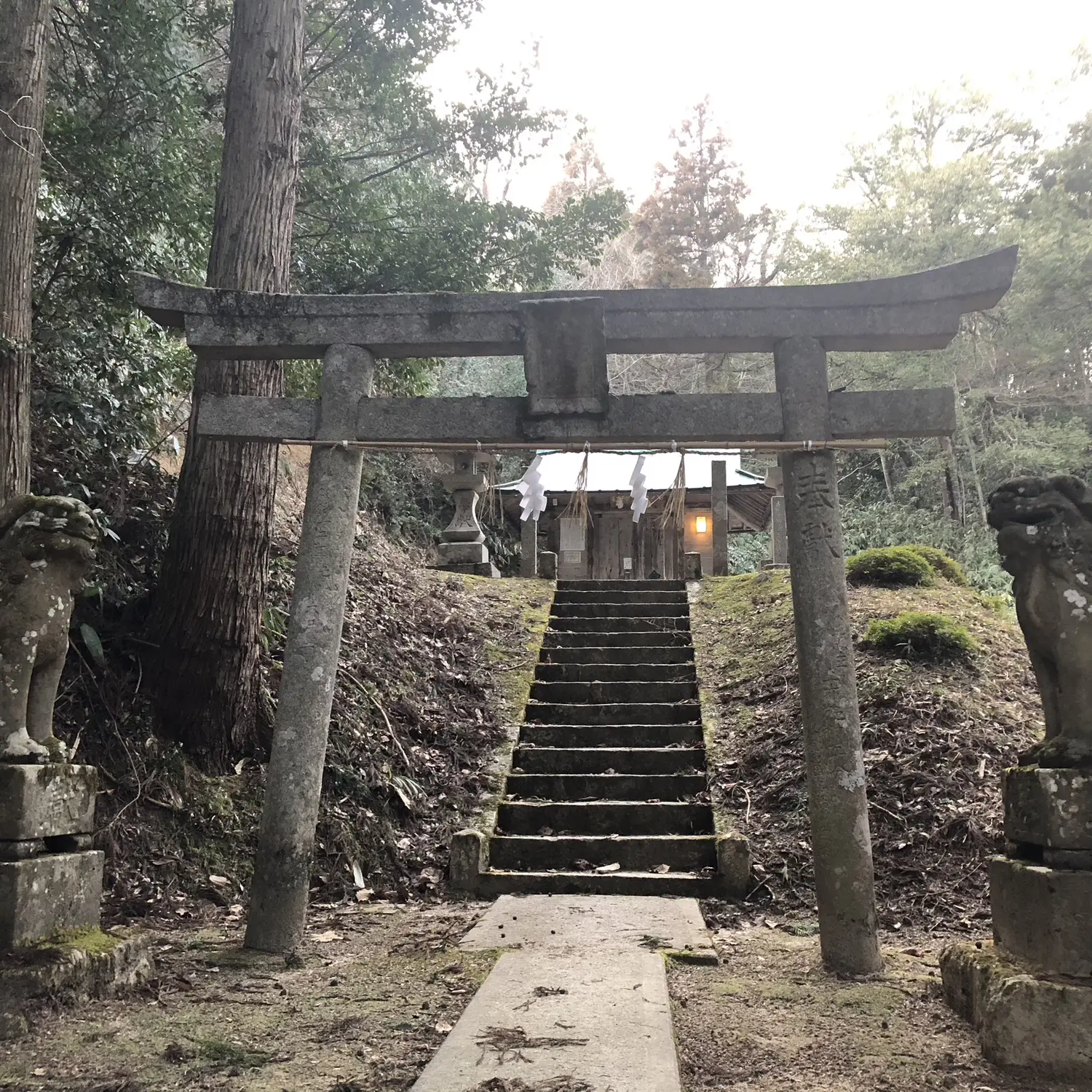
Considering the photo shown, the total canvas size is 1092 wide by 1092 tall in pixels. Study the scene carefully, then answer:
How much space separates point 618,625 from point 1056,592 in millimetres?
6733

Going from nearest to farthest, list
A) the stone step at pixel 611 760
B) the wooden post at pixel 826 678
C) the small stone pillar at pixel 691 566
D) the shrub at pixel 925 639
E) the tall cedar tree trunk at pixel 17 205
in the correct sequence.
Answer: the wooden post at pixel 826 678 → the tall cedar tree trunk at pixel 17 205 → the stone step at pixel 611 760 → the shrub at pixel 925 639 → the small stone pillar at pixel 691 566

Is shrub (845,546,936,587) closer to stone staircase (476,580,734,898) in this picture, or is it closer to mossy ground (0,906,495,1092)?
stone staircase (476,580,734,898)

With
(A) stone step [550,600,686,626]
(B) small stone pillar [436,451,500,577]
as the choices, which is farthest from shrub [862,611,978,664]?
(B) small stone pillar [436,451,500,577]

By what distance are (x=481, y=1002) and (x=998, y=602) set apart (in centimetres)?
893

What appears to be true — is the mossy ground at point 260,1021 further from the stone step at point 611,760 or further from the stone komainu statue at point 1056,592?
the stone komainu statue at point 1056,592

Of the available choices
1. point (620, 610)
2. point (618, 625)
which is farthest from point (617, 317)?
point (620, 610)

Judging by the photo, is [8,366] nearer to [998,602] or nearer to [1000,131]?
[998,602]

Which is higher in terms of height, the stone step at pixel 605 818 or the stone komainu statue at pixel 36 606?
the stone komainu statue at pixel 36 606

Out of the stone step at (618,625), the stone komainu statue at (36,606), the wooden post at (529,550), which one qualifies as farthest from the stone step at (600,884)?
the wooden post at (529,550)

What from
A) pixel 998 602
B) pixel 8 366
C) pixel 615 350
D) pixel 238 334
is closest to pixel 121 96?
pixel 8 366

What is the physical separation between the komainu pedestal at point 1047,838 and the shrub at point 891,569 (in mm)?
6438

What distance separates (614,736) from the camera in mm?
7738

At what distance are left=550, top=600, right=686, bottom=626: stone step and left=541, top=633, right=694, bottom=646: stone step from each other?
0.57 meters

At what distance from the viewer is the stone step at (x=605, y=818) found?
6531mm
